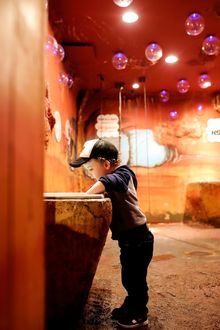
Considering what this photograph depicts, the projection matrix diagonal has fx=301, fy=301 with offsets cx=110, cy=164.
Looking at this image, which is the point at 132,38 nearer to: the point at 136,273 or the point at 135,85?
the point at 135,85

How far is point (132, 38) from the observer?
495cm

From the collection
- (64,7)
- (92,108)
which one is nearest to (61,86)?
(64,7)

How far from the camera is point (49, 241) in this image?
1479mm

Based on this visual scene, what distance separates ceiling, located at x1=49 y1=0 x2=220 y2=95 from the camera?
4.13 meters

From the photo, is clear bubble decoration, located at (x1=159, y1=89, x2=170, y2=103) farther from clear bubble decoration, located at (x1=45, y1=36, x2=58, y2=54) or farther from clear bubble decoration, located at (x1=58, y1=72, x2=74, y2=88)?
clear bubble decoration, located at (x1=45, y1=36, x2=58, y2=54)

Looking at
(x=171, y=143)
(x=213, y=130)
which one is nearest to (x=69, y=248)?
(x=171, y=143)

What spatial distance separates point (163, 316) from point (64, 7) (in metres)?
3.89

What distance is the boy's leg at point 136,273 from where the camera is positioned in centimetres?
179

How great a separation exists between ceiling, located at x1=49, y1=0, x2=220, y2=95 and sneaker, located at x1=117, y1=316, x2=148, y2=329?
3782 mm

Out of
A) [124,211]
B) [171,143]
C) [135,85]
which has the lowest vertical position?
[124,211]

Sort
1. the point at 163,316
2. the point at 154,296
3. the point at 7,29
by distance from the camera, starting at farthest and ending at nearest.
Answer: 1. the point at 154,296
2. the point at 163,316
3. the point at 7,29

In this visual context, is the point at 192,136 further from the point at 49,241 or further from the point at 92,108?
the point at 49,241

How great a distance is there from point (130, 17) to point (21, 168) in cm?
440

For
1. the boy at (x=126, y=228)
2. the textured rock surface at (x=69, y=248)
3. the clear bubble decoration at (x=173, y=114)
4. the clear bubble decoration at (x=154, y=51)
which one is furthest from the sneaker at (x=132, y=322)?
the clear bubble decoration at (x=173, y=114)
